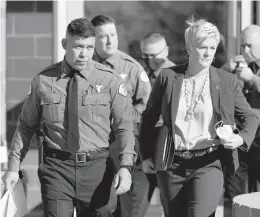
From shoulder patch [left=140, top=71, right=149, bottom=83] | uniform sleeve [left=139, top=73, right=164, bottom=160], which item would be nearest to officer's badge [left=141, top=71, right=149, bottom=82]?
shoulder patch [left=140, top=71, right=149, bottom=83]

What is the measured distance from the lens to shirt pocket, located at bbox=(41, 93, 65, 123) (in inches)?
215

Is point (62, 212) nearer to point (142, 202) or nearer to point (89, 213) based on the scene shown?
point (89, 213)

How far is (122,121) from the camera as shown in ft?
18.0

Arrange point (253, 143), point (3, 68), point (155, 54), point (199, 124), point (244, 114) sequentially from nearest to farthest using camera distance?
point (199, 124), point (244, 114), point (253, 143), point (155, 54), point (3, 68)

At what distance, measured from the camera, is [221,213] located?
8.25m

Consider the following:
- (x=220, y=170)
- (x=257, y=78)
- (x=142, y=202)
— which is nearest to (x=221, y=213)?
(x=142, y=202)

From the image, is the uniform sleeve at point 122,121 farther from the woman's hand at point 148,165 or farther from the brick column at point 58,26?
the brick column at point 58,26

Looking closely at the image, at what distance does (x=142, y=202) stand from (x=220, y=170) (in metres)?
1.65

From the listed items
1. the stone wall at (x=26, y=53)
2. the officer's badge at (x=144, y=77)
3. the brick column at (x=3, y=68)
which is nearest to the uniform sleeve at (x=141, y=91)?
the officer's badge at (x=144, y=77)

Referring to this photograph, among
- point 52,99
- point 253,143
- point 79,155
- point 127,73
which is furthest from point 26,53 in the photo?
point 79,155

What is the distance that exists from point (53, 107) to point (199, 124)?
2.91 ft

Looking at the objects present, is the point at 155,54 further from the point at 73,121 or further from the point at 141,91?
the point at 73,121

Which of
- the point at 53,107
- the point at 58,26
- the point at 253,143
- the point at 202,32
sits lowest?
the point at 253,143

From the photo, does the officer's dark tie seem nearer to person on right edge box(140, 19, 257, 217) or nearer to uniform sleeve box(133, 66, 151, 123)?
person on right edge box(140, 19, 257, 217)
